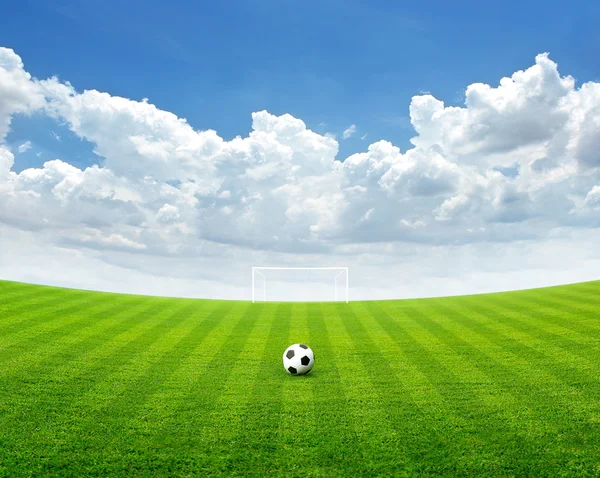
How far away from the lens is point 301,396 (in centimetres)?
1221

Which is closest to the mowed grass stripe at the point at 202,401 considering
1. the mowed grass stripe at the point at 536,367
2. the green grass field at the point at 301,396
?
the green grass field at the point at 301,396

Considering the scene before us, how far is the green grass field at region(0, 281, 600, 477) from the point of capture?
344 inches

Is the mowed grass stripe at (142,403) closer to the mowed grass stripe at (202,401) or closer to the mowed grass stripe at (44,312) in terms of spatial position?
the mowed grass stripe at (202,401)

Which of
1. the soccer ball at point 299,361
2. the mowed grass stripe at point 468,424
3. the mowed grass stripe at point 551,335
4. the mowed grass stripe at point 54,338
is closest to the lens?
the mowed grass stripe at point 468,424

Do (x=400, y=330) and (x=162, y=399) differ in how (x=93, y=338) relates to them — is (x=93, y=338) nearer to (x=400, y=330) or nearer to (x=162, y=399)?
(x=162, y=399)

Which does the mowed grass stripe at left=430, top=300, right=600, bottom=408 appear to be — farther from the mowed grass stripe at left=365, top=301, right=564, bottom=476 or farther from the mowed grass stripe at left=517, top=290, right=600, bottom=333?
the mowed grass stripe at left=517, top=290, right=600, bottom=333

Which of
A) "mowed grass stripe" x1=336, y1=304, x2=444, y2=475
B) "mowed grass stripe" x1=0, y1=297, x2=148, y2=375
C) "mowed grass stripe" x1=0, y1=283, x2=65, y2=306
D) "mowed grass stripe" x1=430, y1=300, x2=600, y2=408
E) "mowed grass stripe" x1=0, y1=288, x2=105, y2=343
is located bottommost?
"mowed grass stripe" x1=336, y1=304, x2=444, y2=475

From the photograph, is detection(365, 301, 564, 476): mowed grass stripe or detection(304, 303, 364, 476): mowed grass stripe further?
detection(304, 303, 364, 476): mowed grass stripe

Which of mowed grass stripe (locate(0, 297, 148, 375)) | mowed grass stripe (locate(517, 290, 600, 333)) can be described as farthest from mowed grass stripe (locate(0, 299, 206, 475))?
mowed grass stripe (locate(517, 290, 600, 333))

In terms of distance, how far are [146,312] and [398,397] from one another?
16.8 meters

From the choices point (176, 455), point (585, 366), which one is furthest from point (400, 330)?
point (176, 455)

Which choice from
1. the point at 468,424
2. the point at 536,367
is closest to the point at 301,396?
the point at 468,424

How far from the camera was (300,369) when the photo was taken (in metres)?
14.0

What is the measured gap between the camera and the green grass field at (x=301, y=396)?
8.75 metres
